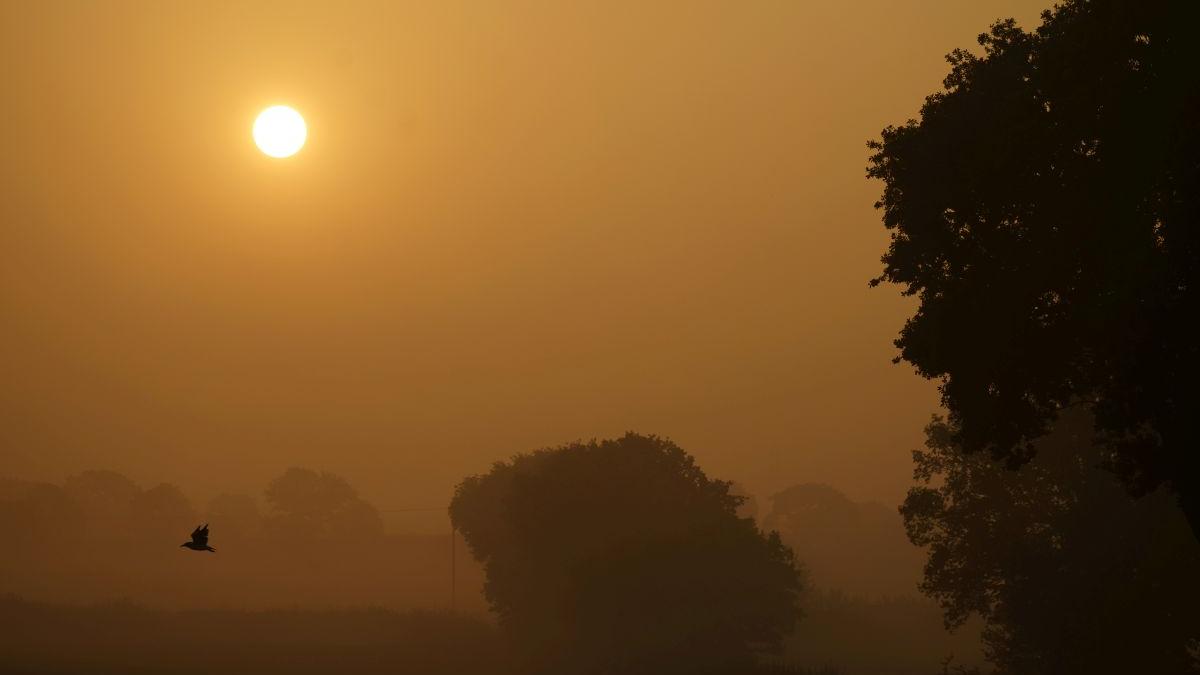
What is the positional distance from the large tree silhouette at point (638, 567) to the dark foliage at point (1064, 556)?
23.8 meters

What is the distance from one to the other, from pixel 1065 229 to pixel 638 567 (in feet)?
158

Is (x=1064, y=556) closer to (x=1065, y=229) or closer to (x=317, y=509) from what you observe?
(x=1065, y=229)

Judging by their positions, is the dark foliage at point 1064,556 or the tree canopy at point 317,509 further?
the tree canopy at point 317,509

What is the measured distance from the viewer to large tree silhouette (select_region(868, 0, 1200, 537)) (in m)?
22.1

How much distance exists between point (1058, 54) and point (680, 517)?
1982 inches

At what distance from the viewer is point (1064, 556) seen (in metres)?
41.4

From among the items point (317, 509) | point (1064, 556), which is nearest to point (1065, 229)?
point (1064, 556)

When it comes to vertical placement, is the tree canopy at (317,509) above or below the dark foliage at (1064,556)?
above

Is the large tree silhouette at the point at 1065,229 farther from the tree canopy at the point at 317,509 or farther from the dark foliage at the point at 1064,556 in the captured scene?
the tree canopy at the point at 317,509

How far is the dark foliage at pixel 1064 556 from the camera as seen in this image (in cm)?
3888

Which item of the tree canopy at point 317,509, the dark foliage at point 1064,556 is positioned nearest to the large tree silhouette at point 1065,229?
the dark foliage at point 1064,556

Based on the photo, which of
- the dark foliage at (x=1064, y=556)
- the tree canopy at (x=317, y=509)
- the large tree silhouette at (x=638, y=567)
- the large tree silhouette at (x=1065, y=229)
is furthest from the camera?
the tree canopy at (x=317, y=509)

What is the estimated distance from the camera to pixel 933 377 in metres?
29.9

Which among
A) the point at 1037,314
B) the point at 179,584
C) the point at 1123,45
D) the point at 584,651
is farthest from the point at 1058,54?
the point at 179,584
